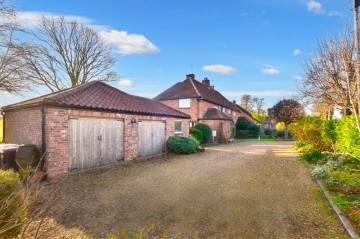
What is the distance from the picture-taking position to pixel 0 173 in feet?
14.0

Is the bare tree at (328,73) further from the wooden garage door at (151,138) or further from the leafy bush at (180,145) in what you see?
the wooden garage door at (151,138)

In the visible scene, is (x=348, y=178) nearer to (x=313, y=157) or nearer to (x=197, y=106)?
(x=313, y=157)

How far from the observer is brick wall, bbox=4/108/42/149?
939cm

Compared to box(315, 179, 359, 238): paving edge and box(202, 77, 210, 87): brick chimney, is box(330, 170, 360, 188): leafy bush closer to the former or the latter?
box(315, 179, 359, 238): paving edge

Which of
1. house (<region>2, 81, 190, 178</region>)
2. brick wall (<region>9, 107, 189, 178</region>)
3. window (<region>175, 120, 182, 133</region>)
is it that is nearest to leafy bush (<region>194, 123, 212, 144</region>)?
window (<region>175, 120, 182, 133</region>)

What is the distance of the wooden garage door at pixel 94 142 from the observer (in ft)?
31.7

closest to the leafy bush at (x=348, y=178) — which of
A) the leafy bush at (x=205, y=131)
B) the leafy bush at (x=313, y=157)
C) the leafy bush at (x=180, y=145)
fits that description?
the leafy bush at (x=313, y=157)

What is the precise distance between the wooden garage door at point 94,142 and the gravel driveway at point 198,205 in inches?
31.3

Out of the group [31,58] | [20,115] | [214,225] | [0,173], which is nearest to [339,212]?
[214,225]

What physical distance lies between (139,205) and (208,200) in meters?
2.05

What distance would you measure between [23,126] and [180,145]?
965 centimetres

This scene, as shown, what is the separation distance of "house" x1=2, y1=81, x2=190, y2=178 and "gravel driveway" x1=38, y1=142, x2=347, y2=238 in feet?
3.73

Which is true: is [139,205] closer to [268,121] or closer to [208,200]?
[208,200]

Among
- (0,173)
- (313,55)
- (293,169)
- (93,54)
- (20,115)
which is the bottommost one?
(293,169)
